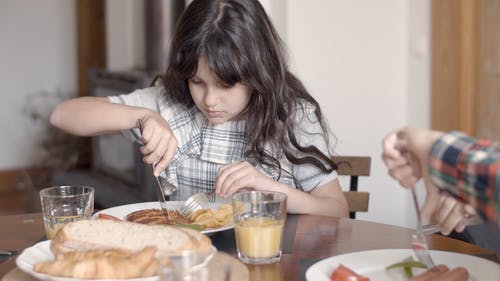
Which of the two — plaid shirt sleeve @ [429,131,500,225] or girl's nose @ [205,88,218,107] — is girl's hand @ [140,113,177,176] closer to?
girl's nose @ [205,88,218,107]

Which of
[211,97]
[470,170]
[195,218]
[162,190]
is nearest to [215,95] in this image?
[211,97]

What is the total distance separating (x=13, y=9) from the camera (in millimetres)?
4957

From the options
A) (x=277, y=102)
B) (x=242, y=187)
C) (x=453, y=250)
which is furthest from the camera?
(x=277, y=102)

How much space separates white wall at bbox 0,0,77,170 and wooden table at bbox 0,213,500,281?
3.50 m

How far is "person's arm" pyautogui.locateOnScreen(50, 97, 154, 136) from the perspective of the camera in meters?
1.78

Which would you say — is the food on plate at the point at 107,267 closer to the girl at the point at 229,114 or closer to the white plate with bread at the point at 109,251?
the white plate with bread at the point at 109,251

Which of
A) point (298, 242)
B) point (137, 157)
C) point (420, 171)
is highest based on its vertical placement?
point (420, 171)

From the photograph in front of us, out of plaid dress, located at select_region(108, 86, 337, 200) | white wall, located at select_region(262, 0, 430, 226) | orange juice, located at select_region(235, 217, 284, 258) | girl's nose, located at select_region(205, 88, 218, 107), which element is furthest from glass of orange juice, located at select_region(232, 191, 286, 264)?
white wall, located at select_region(262, 0, 430, 226)

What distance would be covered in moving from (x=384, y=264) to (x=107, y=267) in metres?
0.42

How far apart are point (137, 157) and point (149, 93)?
6.79 ft

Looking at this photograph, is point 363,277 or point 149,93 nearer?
point 363,277

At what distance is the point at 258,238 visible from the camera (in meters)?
1.26

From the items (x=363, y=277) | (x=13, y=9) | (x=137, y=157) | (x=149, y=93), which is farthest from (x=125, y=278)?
(x=13, y=9)

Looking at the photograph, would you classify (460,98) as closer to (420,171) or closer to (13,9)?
(420,171)
